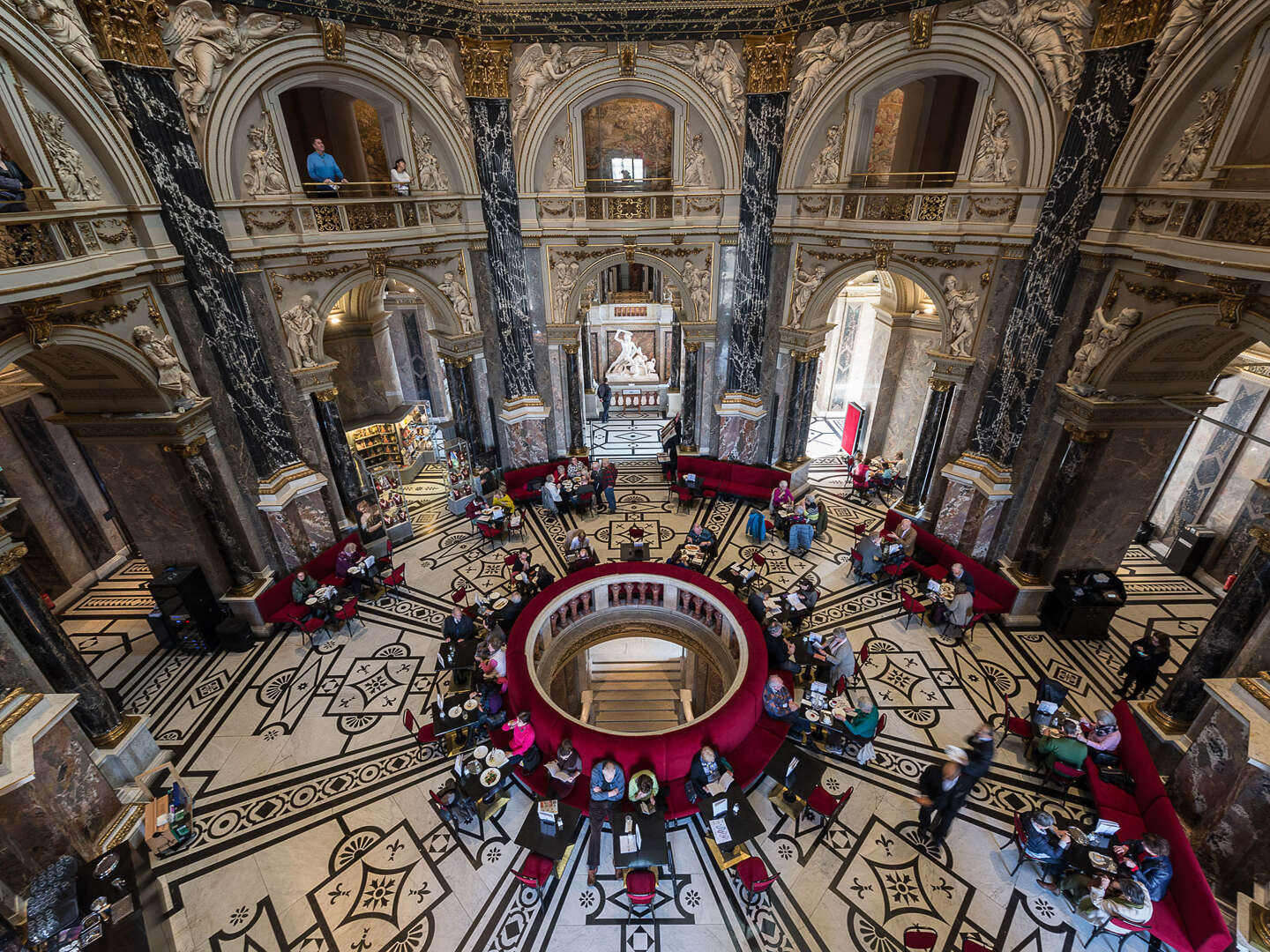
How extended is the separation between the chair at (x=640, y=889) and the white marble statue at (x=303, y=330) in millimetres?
10744

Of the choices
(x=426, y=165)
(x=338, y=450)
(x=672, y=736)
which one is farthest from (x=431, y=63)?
(x=672, y=736)

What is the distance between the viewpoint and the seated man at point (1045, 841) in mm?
6781

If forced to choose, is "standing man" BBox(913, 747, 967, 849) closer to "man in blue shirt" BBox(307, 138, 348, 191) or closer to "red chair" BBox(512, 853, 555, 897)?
"red chair" BBox(512, 853, 555, 897)

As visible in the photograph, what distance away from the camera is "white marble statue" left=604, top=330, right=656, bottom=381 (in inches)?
886

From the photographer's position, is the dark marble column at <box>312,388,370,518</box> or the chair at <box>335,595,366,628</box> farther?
the dark marble column at <box>312,388,370,518</box>

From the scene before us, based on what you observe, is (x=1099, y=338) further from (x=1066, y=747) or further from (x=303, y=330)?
(x=303, y=330)

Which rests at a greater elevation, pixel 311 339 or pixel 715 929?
pixel 311 339

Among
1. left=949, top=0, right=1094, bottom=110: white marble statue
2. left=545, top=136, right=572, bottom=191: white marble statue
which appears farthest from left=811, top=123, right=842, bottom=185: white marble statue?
left=545, top=136, right=572, bottom=191: white marble statue

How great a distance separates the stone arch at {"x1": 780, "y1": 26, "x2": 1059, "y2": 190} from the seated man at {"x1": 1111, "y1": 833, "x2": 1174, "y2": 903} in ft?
31.5

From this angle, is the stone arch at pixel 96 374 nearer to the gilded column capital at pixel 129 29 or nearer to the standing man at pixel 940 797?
the gilded column capital at pixel 129 29

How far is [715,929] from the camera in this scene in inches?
271

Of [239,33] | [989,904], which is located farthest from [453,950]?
[239,33]

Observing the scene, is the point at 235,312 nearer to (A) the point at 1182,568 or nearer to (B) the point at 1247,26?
(B) the point at 1247,26

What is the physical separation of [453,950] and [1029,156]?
14451 mm
